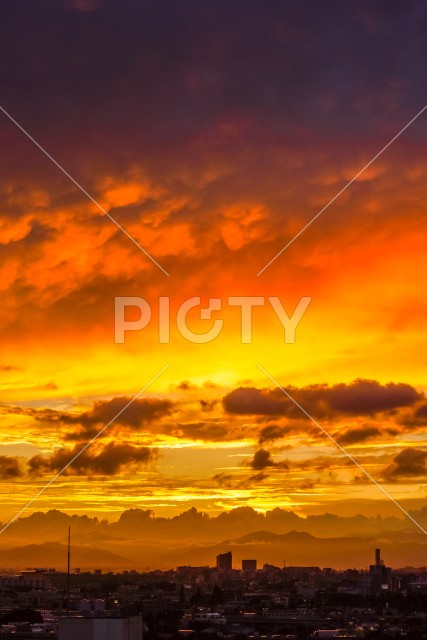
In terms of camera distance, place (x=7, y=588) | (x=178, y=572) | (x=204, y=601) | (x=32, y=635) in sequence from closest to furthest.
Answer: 1. (x=32, y=635)
2. (x=204, y=601)
3. (x=7, y=588)
4. (x=178, y=572)

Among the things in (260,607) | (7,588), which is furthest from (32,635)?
(7,588)

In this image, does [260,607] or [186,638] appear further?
[260,607]

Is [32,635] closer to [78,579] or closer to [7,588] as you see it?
[7,588]

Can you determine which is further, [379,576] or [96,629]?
[379,576]

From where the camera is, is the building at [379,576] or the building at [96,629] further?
the building at [379,576]

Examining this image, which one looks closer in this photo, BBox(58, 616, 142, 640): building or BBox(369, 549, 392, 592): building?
BBox(58, 616, 142, 640): building

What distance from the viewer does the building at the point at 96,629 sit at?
25922 millimetres

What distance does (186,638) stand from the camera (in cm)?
5900

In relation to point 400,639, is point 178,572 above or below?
above

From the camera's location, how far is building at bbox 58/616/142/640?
2592 centimetres

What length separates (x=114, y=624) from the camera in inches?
1022

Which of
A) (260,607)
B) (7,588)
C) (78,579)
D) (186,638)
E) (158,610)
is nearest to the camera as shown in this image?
(186,638)

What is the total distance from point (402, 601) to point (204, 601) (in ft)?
66.6

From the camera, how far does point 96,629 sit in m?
26.0
